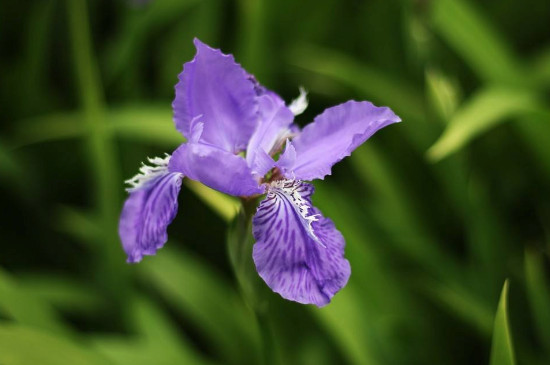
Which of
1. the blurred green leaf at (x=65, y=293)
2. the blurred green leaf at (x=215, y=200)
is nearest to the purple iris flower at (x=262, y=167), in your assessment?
the blurred green leaf at (x=215, y=200)

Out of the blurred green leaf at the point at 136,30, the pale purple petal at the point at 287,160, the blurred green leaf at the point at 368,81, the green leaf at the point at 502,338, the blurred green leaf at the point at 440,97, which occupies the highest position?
the blurred green leaf at the point at 136,30

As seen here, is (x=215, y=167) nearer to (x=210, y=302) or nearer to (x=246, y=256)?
(x=246, y=256)

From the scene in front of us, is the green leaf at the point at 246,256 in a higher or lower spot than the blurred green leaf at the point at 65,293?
lower

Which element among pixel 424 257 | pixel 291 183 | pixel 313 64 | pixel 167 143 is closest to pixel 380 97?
pixel 313 64

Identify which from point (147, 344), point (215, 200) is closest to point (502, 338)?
point (215, 200)

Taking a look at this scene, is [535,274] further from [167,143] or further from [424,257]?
[167,143]

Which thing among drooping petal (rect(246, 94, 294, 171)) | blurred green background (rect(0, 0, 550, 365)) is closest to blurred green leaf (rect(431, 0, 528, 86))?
blurred green background (rect(0, 0, 550, 365))

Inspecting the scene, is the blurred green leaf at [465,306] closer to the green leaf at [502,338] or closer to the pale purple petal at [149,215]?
the green leaf at [502,338]

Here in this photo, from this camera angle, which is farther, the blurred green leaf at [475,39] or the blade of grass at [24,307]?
the blurred green leaf at [475,39]
